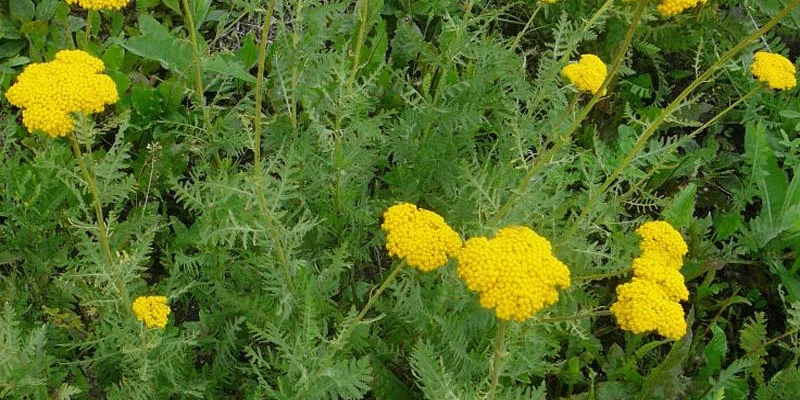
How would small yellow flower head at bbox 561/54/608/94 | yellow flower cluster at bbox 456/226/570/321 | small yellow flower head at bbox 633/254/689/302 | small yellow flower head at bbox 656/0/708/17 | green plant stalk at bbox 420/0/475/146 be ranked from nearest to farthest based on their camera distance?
yellow flower cluster at bbox 456/226/570/321
small yellow flower head at bbox 656/0/708/17
small yellow flower head at bbox 633/254/689/302
small yellow flower head at bbox 561/54/608/94
green plant stalk at bbox 420/0/475/146

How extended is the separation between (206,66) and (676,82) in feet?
8.23

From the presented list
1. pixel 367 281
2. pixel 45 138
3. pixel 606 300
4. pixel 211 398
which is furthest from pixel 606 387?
pixel 45 138

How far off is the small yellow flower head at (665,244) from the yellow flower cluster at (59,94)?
1373 mm

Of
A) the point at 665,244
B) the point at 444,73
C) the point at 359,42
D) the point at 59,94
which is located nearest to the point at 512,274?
the point at 665,244

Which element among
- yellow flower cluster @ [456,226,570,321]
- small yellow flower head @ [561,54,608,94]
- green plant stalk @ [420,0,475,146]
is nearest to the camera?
yellow flower cluster @ [456,226,570,321]

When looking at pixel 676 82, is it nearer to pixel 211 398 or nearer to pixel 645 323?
pixel 645 323

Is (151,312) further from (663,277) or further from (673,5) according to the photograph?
(673,5)

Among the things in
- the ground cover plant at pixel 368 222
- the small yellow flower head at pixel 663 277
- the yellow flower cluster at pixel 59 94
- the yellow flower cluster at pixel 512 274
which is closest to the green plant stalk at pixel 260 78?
the ground cover plant at pixel 368 222

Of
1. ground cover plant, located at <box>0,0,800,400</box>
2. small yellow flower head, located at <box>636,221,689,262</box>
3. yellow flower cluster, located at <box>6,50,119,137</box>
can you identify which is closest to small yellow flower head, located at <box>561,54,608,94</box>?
ground cover plant, located at <box>0,0,800,400</box>

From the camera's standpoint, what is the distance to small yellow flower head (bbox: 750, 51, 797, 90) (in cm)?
202

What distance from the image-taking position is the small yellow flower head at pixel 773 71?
202 centimetres

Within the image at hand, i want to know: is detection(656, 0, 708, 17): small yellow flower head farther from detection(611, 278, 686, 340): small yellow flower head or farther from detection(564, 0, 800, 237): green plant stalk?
detection(611, 278, 686, 340): small yellow flower head

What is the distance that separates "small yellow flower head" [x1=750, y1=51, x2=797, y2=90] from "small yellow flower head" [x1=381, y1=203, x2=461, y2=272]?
3.39 ft

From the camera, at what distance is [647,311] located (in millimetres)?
1653
